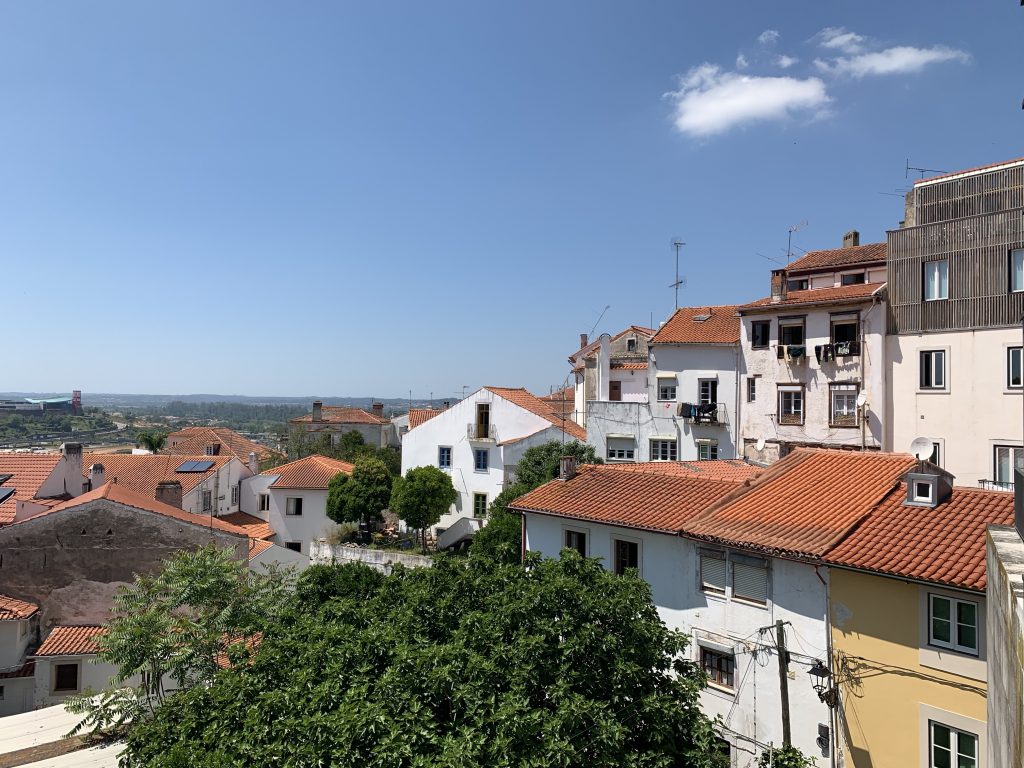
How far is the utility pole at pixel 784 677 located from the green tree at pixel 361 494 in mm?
27330

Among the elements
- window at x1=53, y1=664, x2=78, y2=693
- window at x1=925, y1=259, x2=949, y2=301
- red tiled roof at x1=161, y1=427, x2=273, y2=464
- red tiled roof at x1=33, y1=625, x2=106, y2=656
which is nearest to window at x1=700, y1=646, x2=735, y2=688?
window at x1=925, y1=259, x2=949, y2=301

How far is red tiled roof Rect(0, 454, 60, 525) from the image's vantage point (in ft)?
104

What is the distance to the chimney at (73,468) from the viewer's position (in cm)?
3484

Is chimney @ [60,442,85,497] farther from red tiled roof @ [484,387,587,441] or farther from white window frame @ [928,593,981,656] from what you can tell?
white window frame @ [928,593,981,656]

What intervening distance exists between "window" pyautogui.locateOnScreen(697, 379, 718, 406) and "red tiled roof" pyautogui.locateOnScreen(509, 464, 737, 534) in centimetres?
1416

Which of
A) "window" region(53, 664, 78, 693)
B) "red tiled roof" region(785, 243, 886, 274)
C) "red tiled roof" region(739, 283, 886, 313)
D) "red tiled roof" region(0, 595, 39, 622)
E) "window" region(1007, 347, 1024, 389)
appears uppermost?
"red tiled roof" region(785, 243, 886, 274)

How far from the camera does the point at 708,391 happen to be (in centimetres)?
3322

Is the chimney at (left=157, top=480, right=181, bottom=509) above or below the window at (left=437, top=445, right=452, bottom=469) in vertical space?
below

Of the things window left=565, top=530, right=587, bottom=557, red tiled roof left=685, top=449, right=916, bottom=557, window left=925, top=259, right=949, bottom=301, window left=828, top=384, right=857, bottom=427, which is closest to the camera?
red tiled roof left=685, top=449, right=916, bottom=557

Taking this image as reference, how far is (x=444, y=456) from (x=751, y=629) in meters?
29.4

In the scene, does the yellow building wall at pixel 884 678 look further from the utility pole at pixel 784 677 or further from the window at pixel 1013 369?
the window at pixel 1013 369

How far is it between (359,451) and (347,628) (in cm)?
4852

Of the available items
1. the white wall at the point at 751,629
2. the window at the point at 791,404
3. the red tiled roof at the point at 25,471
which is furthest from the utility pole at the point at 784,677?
the red tiled roof at the point at 25,471

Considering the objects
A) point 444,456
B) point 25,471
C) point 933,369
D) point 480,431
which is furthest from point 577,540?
point 25,471
